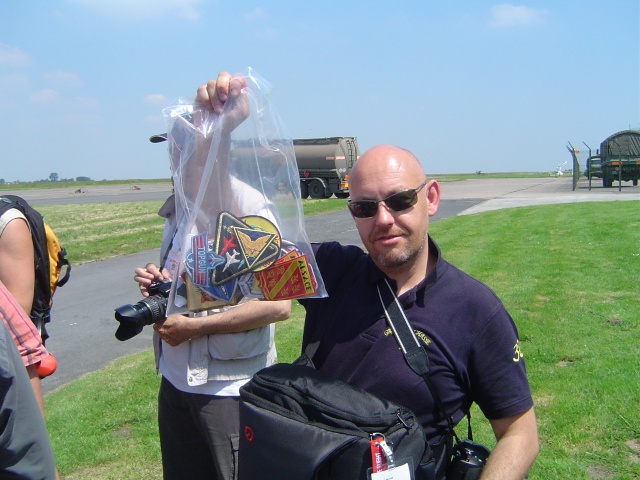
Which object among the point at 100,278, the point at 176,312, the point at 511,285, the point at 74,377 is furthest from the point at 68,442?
the point at 100,278

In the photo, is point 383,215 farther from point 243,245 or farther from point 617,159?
point 617,159

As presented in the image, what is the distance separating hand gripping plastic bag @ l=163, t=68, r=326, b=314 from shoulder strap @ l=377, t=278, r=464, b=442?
0.23 metres

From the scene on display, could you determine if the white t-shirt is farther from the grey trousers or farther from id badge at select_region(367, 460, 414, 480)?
id badge at select_region(367, 460, 414, 480)

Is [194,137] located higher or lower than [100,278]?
higher

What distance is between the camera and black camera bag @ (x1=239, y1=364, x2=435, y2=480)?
1.71 metres

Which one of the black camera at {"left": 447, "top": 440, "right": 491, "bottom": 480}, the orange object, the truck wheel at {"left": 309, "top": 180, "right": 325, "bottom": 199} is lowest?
the truck wheel at {"left": 309, "top": 180, "right": 325, "bottom": 199}

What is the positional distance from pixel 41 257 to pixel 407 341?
183 cm

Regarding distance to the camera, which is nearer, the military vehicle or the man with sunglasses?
the man with sunglasses

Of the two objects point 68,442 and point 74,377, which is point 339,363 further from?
point 74,377

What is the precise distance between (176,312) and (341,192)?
33.6 m

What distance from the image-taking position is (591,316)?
7012 millimetres

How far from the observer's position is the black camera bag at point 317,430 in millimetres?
1705

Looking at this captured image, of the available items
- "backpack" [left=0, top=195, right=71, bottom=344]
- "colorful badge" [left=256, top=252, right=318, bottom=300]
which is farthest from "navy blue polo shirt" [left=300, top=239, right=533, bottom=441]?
"backpack" [left=0, top=195, right=71, bottom=344]

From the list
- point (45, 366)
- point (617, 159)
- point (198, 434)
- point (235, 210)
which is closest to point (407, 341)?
point (235, 210)
